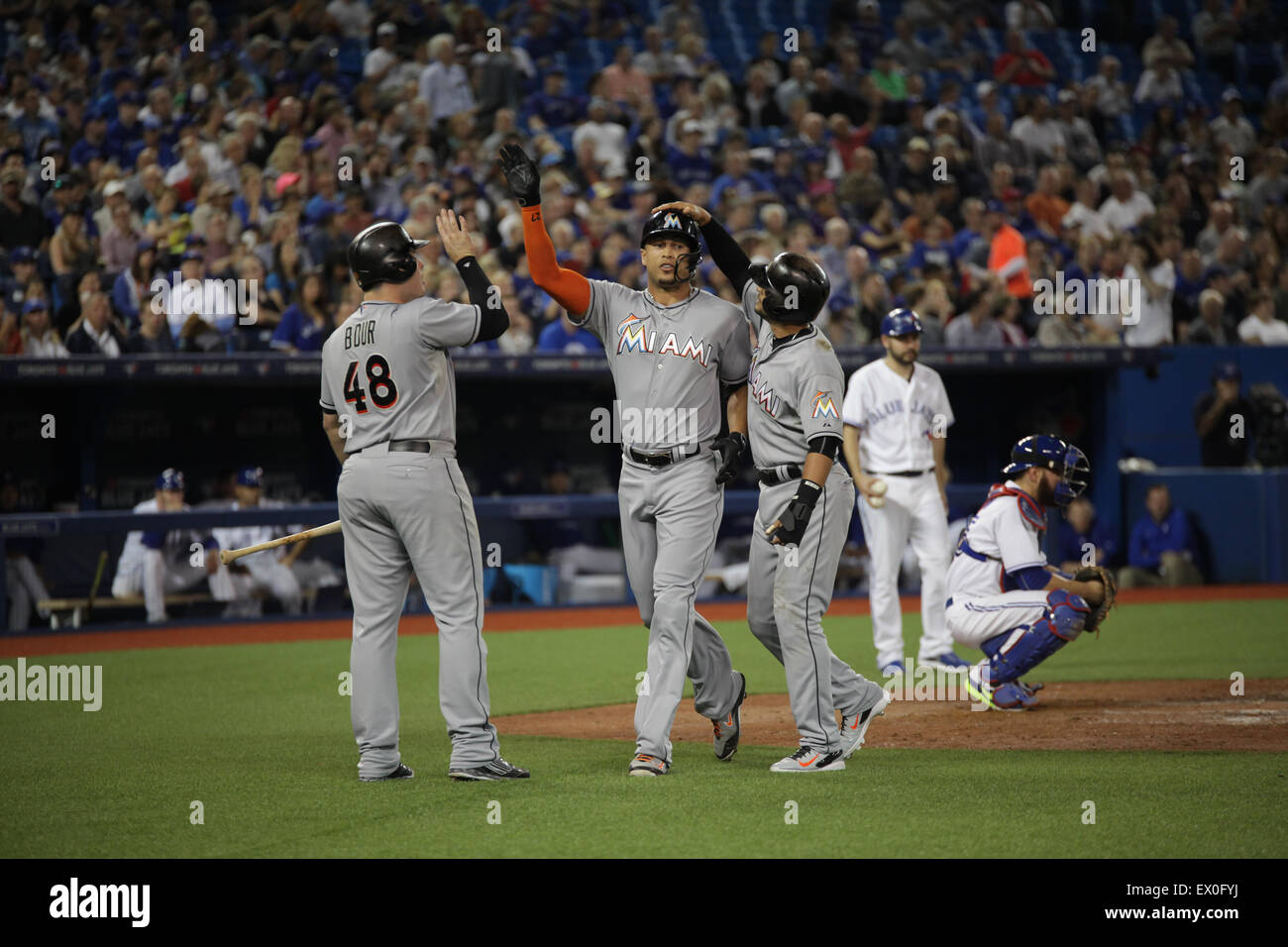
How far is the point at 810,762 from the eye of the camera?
5.49 metres

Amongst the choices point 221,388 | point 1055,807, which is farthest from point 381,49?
point 1055,807

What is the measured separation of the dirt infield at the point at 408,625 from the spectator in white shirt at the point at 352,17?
25.6ft

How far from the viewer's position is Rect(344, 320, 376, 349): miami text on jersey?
5332 millimetres

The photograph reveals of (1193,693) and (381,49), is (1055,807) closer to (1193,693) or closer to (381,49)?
(1193,693)

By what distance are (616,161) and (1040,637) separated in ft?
31.9

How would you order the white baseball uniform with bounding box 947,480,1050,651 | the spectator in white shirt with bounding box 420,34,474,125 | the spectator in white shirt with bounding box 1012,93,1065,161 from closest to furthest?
the white baseball uniform with bounding box 947,480,1050,651 → the spectator in white shirt with bounding box 420,34,474,125 → the spectator in white shirt with bounding box 1012,93,1065,161

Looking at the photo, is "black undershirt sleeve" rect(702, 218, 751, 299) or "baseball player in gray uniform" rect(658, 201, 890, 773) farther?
"black undershirt sleeve" rect(702, 218, 751, 299)

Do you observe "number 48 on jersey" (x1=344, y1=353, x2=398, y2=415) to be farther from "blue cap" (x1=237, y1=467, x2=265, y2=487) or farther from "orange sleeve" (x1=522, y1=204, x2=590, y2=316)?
"blue cap" (x1=237, y1=467, x2=265, y2=487)

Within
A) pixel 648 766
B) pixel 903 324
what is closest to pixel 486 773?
pixel 648 766

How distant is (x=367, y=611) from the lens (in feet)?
17.6

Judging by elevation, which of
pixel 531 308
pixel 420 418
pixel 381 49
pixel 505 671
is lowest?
pixel 505 671

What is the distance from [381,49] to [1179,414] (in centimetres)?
914

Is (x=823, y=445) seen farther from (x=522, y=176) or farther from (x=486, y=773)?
(x=486, y=773)

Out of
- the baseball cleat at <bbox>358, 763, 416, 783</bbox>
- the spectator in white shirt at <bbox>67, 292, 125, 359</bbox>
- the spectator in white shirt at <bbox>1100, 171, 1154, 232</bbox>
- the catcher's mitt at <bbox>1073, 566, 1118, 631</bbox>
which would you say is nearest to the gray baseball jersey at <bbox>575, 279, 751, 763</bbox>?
the baseball cleat at <bbox>358, 763, 416, 783</bbox>
